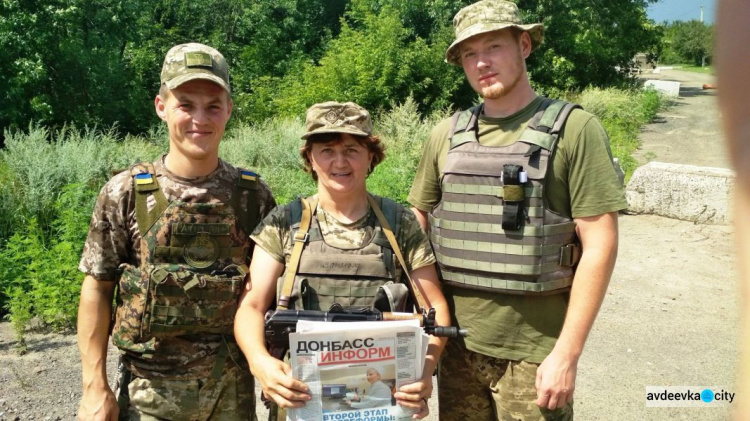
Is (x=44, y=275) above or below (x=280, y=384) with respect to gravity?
below

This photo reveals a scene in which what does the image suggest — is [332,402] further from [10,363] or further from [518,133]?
[10,363]

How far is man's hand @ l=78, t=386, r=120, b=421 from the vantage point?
2295 millimetres

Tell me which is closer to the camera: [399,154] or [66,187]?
[66,187]

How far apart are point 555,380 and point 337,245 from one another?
98 cm

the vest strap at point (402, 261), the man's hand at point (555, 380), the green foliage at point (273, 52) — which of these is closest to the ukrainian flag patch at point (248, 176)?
the vest strap at point (402, 261)

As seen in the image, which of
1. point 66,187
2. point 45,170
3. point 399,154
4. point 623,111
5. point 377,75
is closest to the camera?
point 66,187

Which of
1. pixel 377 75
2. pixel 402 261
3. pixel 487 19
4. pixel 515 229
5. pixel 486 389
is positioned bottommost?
pixel 486 389

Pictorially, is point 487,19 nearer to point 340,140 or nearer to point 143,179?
point 340,140

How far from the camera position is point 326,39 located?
27109 millimetres

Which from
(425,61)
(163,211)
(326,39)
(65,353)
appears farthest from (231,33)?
(163,211)

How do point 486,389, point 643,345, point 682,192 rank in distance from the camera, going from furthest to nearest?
point 682,192 → point 643,345 → point 486,389

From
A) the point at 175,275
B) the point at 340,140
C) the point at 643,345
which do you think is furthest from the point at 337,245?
the point at 643,345

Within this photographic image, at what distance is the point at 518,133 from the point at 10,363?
4140mm

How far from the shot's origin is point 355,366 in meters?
1.99
